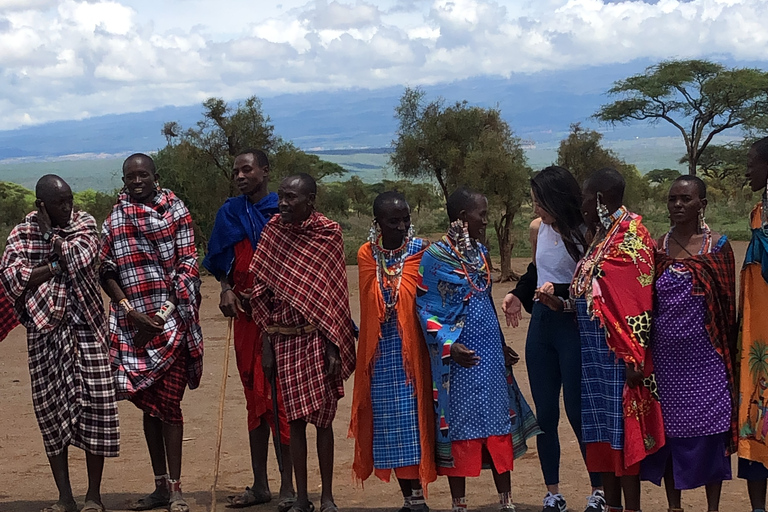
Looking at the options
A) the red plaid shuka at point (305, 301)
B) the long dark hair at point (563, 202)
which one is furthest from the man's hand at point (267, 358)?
the long dark hair at point (563, 202)

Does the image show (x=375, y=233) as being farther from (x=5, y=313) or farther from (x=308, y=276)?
(x=5, y=313)

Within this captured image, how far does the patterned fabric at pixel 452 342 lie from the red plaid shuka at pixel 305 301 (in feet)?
1.84

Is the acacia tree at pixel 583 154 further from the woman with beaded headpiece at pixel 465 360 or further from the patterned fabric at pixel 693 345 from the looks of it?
the patterned fabric at pixel 693 345

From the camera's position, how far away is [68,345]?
18.0ft

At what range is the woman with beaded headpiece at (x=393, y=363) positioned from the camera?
5152 mm

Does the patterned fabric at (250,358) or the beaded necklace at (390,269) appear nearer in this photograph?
the beaded necklace at (390,269)

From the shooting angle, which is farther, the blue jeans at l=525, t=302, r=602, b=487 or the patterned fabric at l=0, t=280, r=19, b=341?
the patterned fabric at l=0, t=280, r=19, b=341

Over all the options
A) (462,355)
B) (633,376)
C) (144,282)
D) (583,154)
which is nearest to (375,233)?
(462,355)

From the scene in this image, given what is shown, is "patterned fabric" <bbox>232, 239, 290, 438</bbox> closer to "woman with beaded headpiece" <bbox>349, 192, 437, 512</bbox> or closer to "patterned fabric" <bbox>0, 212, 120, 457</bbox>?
"woman with beaded headpiece" <bbox>349, 192, 437, 512</bbox>

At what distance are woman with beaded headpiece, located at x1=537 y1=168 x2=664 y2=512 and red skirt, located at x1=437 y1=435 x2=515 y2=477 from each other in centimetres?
44

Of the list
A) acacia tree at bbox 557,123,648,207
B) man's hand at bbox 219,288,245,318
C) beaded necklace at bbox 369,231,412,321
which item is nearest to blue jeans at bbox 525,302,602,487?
beaded necklace at bbox 369,231,412,321

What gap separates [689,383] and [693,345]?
0.62ft

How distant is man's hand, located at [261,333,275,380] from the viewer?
545 cm

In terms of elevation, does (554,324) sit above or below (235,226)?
below
